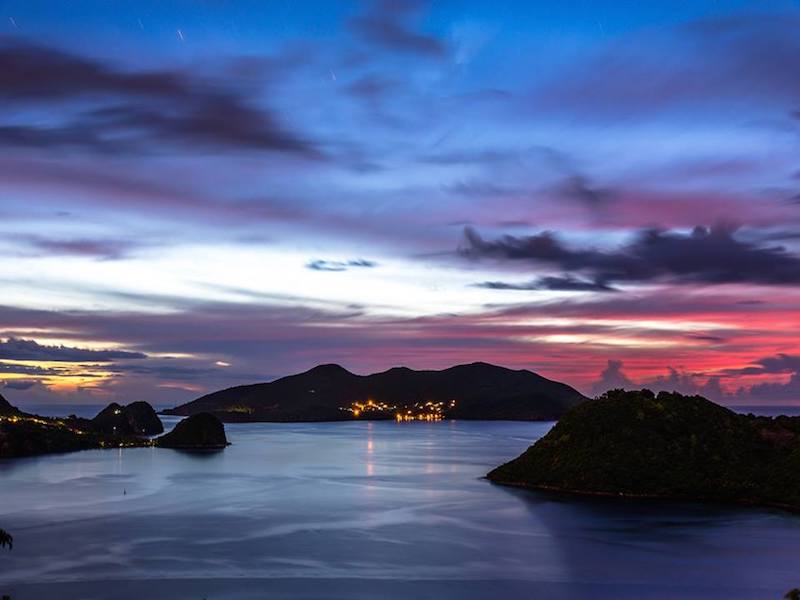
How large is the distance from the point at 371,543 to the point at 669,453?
3990 centimetres

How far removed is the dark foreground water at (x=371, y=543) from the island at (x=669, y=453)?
3.90 meters

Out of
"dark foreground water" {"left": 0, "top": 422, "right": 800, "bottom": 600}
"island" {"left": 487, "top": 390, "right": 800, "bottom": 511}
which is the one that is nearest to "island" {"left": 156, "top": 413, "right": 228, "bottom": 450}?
"dark foreground water" {"left": 0, "top": 422, "right": 800, "bottom": 600}

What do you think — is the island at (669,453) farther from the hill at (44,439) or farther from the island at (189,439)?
the island at (189,439)

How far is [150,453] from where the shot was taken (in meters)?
174

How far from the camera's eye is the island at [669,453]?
293 feet

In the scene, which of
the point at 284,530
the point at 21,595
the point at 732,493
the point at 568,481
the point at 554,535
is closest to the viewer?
the point at 21,595

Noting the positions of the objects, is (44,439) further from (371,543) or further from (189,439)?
(371,543)

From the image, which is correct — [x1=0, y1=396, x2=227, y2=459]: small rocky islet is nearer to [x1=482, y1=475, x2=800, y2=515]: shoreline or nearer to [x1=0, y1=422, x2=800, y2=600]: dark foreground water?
[x1=0, y1=422, x2=800, y2=600]: dark foreground water

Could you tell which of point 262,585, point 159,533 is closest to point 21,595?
point 262,585

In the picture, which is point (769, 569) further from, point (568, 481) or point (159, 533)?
point (159, 533)

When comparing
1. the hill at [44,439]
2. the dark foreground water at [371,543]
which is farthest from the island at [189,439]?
the dark foreground water at [371,543]

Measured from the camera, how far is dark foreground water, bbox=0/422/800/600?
190 ft

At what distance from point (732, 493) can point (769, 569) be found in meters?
26.8

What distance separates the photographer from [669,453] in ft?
309
